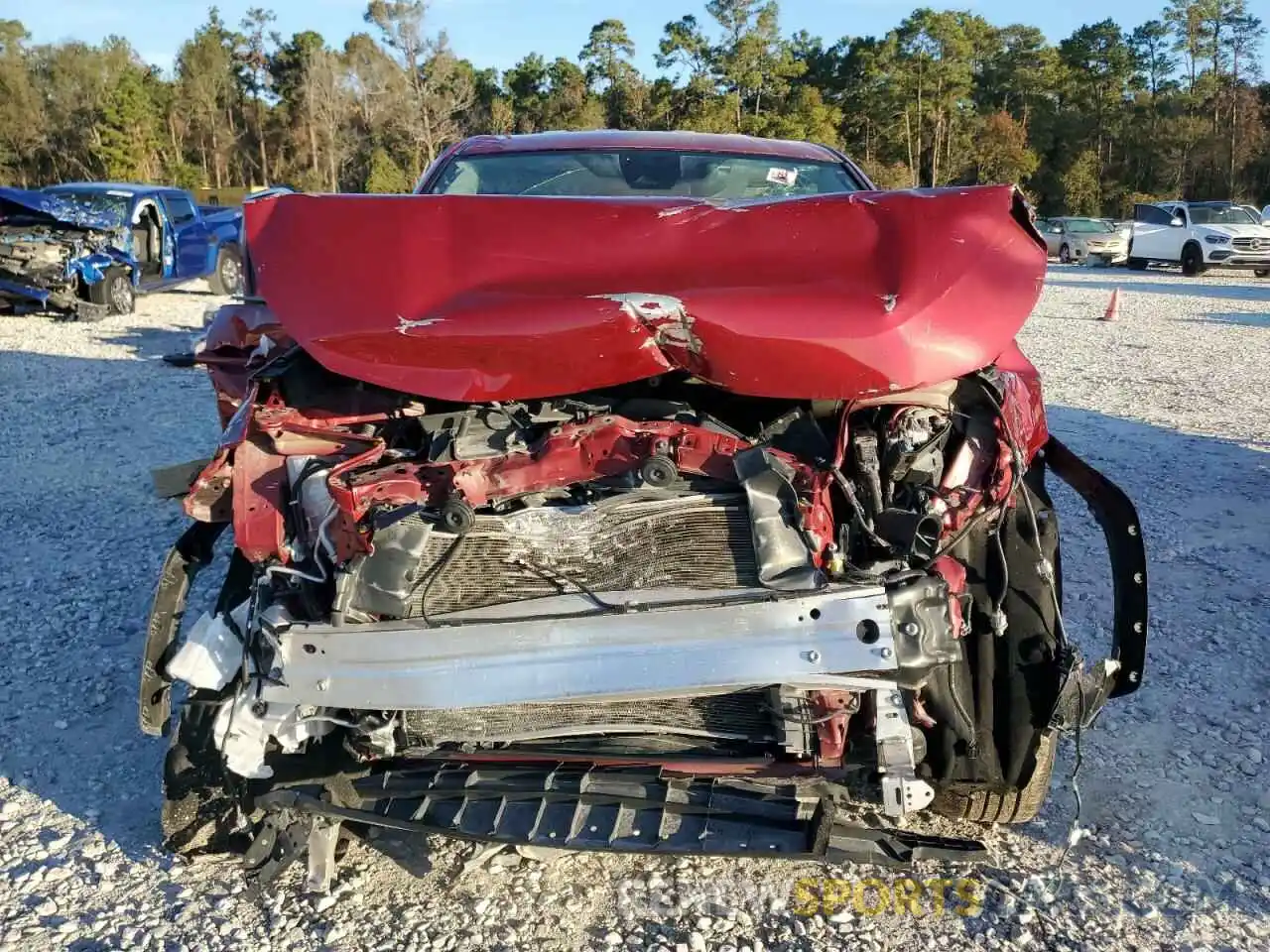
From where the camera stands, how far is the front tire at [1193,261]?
2112 cm

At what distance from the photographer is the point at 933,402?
95.7 inches

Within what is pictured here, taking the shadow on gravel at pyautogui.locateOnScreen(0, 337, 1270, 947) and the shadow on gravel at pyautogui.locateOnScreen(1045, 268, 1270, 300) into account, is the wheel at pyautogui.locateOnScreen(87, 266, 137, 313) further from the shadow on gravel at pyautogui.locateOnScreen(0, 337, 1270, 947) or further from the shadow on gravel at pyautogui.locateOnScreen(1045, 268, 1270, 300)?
the shadow on gravel at pyautogui.locateOnScreen(1045, 268, 1270, 300)

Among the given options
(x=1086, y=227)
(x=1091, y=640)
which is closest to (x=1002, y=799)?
(x=1091, y=640)

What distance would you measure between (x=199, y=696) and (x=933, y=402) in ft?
6.48

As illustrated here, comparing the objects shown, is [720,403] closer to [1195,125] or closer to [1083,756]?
[1083,756]

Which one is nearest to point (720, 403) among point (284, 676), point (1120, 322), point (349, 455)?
point (349, 455)

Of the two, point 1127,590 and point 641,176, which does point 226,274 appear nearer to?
point 641,176

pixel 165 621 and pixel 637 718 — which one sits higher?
pixel 165 621

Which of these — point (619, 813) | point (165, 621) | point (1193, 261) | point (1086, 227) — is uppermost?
point (1086, 227)

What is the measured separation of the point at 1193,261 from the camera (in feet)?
70.1

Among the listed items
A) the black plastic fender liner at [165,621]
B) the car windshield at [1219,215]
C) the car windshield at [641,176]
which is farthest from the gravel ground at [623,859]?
the car windshield at [1219,215]

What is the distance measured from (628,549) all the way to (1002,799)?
1.18 m

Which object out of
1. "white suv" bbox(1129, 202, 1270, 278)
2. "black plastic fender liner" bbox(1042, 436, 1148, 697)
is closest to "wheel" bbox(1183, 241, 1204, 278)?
"white suv" bbox(1129, 202, 1270, 278)

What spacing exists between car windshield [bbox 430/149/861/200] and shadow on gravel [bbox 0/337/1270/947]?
203 centimetres
